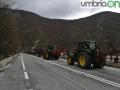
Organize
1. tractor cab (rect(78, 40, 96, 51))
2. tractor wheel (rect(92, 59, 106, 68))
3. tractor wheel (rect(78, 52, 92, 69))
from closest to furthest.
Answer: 1. tractor wheel (rect(78, 52, 92, 69))
2. tractor wheel (rect(92, 59, 106, 68))
3. tractor cab (rect(78, 40, 96, 51))

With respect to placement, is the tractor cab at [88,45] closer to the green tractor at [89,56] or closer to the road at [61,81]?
the green tractor at [89,56]

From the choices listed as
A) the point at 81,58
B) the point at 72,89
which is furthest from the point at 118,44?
the point at 72,89

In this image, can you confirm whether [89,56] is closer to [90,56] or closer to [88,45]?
[90,56]

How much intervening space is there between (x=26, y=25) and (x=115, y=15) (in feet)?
226

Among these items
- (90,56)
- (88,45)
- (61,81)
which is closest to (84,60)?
(90,56)

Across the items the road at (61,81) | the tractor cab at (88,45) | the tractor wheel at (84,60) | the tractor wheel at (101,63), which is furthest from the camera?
the tractor cab at (88,45)

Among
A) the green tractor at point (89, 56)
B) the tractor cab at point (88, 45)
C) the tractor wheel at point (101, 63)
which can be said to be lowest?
the tractor wheel at point (101, 63)

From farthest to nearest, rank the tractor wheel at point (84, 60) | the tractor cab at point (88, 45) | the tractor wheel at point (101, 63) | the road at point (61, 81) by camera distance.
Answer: the tractor cab at point (88, 45) → the tractor wheel at point (101, 63) → the tractor wheel at point (84, 60) → the road at point (61, 81)

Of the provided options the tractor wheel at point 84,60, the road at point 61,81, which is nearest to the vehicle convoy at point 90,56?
the tractor wheel at point 84,60

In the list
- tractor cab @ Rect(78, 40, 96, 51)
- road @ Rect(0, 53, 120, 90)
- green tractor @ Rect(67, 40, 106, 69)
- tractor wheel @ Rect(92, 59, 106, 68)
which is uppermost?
tractor cab @ Rect(78, 40, 96, 51)

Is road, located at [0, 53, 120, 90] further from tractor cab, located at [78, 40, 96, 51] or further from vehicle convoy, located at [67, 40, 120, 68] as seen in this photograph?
tractor cab, located at [78, 40, 96, 51]

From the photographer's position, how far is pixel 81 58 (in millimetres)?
9555

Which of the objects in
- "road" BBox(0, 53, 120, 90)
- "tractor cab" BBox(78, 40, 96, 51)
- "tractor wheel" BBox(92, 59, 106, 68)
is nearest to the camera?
"road" BBox(0, 53, 120, 90)

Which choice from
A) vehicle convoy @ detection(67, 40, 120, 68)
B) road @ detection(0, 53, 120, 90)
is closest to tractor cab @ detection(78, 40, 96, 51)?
vehicle convoy @ detection(67, 40, 120, 68)
